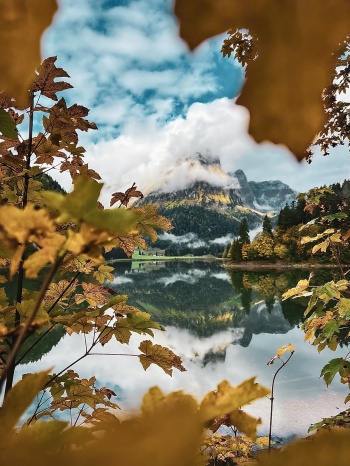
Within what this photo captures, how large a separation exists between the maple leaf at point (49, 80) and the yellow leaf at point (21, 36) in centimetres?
63

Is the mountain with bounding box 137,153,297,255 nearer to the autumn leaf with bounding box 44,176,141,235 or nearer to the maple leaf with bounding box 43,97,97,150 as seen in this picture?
the maple leaf with bounding box 43,97,97,150

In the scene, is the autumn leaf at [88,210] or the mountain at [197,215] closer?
the autumn leaf at [88,210]

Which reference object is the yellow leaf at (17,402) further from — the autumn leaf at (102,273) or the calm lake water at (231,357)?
the calm lake water at (231,357)

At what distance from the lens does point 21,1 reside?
204mm

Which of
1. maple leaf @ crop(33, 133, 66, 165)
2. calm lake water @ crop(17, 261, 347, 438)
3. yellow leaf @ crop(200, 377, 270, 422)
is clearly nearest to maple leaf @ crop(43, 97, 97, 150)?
maple leaf @ crop(33, 133, 66, 165)

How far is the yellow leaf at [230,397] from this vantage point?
147 mm

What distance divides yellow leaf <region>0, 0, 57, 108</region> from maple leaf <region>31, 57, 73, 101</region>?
0.63 m

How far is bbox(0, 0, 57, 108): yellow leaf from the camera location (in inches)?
8.0

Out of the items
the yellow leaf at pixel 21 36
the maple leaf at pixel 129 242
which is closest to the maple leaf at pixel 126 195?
the maple leaf at pixel 129 242

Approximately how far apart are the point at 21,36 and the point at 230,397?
242 mm

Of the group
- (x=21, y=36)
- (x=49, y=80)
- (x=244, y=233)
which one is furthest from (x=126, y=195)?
(x=244, y=233)

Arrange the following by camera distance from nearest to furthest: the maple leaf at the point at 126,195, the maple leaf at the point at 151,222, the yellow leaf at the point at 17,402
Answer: the yellow leaf at the point at 17,402
the maple leaf at the point at 151,222
the maple leaf at the point at 126,195

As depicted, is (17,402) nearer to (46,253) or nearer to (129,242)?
(46,253)

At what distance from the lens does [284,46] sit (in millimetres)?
207
